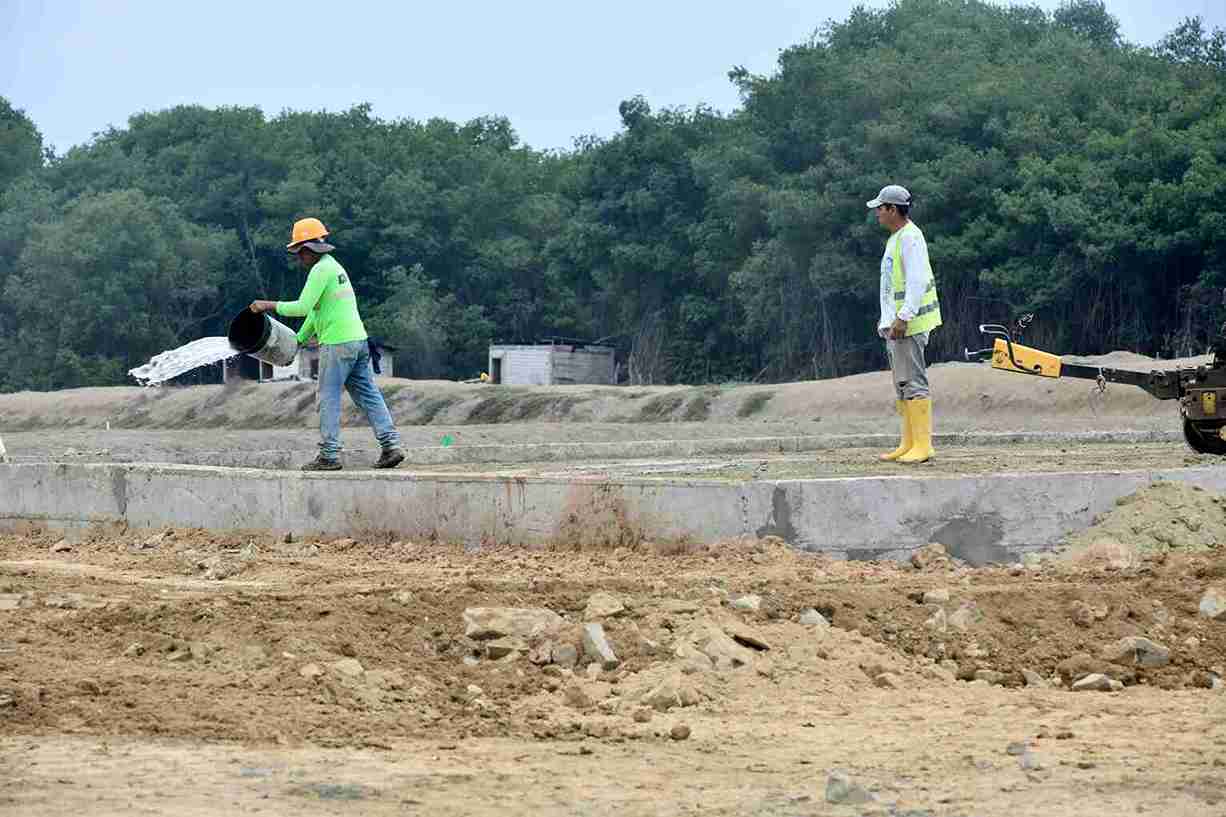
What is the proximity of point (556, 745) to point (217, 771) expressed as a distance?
3.63 feet

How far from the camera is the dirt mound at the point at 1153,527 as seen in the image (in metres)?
9.08

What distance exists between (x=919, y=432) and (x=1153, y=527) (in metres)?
2.58

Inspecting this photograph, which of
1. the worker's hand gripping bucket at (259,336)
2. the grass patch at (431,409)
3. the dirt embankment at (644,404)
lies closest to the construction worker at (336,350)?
the worker's hand gripping bucket at (259,336)

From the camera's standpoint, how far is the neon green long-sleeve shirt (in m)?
12.2

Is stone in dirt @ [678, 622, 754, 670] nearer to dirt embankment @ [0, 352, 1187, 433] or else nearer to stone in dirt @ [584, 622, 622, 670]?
stone in dirt @ [584, 622, 622, 670]

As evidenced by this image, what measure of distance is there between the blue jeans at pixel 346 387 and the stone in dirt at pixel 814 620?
16.8 feet

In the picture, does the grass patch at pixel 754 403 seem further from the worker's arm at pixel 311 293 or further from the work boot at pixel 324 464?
the work boot at pixel 324 464

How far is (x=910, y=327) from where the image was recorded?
38.3 feet

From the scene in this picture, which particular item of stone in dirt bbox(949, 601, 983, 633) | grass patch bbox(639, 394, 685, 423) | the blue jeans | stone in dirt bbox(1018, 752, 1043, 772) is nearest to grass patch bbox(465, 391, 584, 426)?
grass patch bbox(639, 394, 685, 423)

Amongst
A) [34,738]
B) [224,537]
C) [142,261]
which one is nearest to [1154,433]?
[224,537]

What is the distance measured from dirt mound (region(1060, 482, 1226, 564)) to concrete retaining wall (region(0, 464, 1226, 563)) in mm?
90

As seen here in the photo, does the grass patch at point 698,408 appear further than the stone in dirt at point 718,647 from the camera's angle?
Yes

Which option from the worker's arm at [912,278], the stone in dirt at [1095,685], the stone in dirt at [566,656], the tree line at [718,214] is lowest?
the stone in dirt at [1095,685]

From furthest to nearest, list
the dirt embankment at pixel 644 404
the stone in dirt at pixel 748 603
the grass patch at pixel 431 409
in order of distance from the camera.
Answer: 1. the grass patch at pixel 431 409
2. the dirt embankment at pixel 644 404
3. the stone in dirt at pixel 748 603
